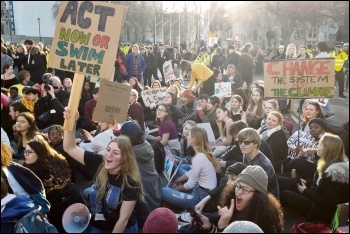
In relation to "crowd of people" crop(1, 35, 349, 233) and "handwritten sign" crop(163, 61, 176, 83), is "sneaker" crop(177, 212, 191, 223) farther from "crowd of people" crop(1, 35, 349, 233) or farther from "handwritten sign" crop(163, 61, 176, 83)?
"handwritten sign" crop(163, 61, 176, 83)

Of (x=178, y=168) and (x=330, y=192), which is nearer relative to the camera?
(x=330, y=192)

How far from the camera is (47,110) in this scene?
6.98 m

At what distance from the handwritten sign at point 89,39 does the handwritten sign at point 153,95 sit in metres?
5.29

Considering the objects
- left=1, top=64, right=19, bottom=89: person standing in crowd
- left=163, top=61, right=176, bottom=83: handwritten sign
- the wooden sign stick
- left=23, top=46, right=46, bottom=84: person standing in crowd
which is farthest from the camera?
left=163, top=61, right=176, bottom=83: handwritten sign

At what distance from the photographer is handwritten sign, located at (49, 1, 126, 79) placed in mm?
3453

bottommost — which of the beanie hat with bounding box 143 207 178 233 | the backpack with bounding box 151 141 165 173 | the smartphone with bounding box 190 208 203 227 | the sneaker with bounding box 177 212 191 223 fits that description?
the sneaker with bounding box 177 212 191 223

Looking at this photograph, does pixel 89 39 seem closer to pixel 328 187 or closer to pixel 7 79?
pixel 328 187

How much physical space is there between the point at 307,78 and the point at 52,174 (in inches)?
142

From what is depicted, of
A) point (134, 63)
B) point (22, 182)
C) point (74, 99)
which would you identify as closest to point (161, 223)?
point (22, 182)

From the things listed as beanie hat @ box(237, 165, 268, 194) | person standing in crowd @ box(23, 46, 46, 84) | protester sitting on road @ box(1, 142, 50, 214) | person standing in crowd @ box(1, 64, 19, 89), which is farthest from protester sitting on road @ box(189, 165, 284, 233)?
person standing in crowd @ box(23, 46, 46, 84)

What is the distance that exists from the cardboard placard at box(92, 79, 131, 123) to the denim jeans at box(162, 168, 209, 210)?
1029mm

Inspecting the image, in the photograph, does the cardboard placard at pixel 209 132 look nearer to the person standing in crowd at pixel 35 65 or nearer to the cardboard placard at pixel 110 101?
the cardboard placard at pixel 110 101

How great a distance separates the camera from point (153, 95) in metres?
8.88

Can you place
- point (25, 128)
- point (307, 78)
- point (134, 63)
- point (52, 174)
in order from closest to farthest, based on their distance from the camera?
1. point (52, 174)
2. point (25, 128)
3. point (307, 78)
4. point (134, 63)
